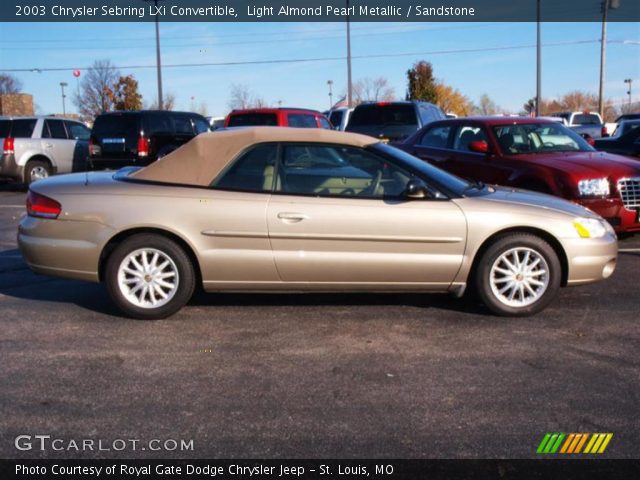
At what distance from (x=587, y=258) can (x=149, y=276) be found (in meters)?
3.48

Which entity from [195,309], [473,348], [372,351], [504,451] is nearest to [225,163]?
[195,309]

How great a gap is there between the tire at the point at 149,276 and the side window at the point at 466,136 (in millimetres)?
5164

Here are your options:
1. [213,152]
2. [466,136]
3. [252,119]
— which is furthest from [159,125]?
[213,152]

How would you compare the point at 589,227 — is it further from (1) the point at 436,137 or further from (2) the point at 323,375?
(1) the point at 436,137

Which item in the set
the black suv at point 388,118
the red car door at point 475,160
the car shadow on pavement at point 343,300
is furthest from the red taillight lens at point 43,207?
the black suv at point 388,118

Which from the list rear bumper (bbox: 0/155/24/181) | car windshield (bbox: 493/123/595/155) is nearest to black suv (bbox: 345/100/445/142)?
car windshield (bbox: 493/123/595/155)

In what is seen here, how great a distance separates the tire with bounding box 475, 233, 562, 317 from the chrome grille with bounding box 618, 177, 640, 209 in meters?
2.95

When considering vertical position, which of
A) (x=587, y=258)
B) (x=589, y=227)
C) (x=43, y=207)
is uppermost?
(x=43, y=207)

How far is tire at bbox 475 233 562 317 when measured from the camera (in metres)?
5.42

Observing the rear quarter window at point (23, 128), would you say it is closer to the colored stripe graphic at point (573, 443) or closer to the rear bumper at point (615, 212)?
the rear bumper at point (615, 212)

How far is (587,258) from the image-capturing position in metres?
5.48

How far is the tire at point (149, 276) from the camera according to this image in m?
5.36

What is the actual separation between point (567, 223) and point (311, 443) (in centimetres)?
309
